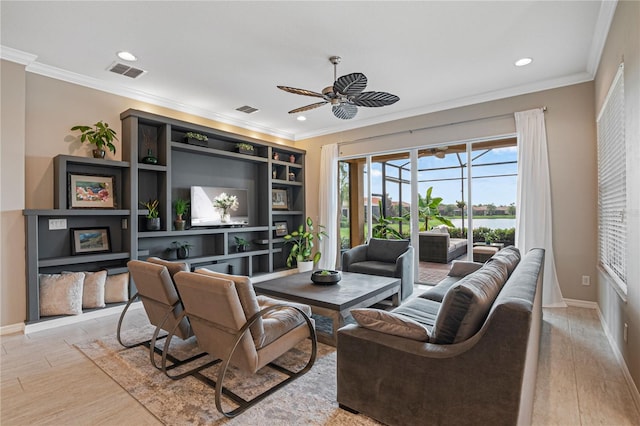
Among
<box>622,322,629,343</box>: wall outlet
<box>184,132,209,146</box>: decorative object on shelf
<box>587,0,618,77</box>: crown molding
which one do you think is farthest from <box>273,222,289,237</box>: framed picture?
<box>587,0,618,77</box>: crown molding

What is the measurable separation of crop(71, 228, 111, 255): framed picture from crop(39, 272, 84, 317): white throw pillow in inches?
16.5

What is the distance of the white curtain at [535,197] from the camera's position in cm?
414

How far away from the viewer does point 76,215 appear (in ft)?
12.5

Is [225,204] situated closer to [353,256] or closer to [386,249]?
[353,256]

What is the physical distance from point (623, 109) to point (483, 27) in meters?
1.39

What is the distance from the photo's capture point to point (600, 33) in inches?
120

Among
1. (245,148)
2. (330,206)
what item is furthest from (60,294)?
(330,206)

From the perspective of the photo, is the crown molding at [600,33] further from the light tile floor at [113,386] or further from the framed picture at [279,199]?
the framed picture at [279,199]

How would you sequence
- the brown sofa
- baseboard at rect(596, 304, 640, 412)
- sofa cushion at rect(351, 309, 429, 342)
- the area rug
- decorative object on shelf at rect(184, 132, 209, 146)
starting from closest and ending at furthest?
1. the brown sofa
2. sofa cushion at rect(351, 309, 429, 342)
3. the area rug
4. baseboard at rect(596, 304, 640, 412)
5. decorative object on shelf at rect(184, 132, 209, 146)

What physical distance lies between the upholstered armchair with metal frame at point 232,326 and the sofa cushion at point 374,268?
228 centimetres

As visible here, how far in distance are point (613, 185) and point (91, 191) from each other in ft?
19.1

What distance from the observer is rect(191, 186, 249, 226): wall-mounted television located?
5.07 metres

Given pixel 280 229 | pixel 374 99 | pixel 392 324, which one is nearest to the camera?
pixel 392 324

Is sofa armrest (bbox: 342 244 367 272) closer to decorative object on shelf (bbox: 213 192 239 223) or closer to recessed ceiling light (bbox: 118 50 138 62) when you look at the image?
decorative object on shelf (bbox: 213 192 239 223)
